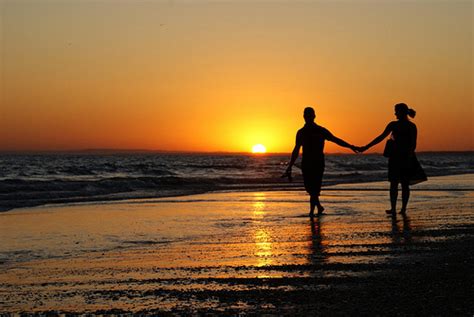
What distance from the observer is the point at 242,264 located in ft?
22.8

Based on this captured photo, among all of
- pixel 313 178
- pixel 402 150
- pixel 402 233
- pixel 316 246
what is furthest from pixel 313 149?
pixel 316 246

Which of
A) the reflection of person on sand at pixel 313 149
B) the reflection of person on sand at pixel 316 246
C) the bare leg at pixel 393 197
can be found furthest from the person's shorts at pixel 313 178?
the reflection of person on sand at pixel 316 246

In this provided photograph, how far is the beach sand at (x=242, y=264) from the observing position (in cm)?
516

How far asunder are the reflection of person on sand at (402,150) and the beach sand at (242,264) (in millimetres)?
832

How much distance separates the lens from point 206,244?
8680 millimetres

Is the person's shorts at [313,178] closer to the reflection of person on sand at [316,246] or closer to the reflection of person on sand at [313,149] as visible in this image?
the reflection of person on sand at [313,149]

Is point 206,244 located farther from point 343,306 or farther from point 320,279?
point 343,306

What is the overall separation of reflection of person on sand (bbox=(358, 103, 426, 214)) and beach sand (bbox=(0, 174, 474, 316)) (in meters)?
0.83

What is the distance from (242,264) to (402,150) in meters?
6.76

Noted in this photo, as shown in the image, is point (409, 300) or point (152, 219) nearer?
point (409, 300)

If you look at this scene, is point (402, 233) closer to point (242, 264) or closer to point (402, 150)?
point (242, 264)

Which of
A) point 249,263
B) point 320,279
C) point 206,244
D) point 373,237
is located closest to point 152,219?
point 206,244

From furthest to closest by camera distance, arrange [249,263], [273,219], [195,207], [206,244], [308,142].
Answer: [195,207] → [308,142] → [273,219] → [206,244] → [249,263]

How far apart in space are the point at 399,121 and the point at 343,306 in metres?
8.37
